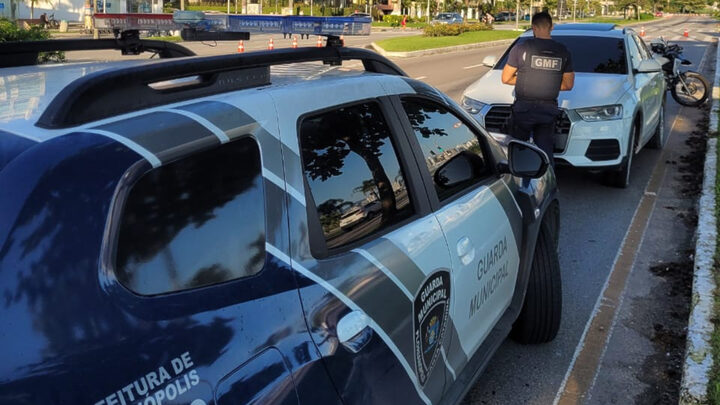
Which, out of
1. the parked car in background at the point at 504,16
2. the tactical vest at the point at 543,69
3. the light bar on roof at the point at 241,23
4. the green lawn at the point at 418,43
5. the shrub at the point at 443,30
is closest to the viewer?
the light bar on roof at the point at 241,23

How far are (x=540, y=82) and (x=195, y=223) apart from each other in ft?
17.5

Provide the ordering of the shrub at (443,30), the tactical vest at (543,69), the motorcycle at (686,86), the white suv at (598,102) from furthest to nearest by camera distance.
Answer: the shrub at (443,30) < the motorcycle at (686,86) < the white suv at (598,102) < the tactical vest at (543,69)

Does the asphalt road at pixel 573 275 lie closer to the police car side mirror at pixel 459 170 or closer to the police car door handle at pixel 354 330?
the police car side mirror at pixel 459 170

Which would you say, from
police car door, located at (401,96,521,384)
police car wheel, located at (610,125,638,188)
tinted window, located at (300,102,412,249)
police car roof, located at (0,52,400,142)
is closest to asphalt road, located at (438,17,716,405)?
police car wheel, located at (610,125,638,188)

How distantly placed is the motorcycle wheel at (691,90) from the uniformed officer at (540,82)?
8.23 meters

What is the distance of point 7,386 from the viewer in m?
1.34

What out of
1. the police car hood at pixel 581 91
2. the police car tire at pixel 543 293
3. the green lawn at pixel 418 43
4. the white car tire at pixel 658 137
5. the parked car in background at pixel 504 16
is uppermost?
the parked car in background at pixel 504 16

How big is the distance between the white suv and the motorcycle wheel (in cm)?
514

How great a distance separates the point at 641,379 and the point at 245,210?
3.00 m

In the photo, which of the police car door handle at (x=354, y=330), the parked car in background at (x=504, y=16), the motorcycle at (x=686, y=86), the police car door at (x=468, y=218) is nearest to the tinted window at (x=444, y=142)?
the police car door at (x=468, y=218)

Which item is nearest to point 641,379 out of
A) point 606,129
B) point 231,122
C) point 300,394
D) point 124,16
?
point 300,394

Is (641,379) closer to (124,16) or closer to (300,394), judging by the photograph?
(300,394)

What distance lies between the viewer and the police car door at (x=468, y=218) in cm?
289

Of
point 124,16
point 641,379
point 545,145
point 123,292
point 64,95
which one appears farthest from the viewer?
point 545,145
